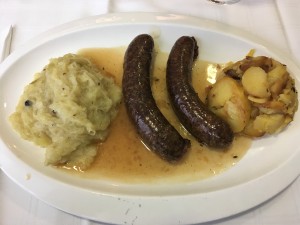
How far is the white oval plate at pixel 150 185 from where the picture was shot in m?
1.71

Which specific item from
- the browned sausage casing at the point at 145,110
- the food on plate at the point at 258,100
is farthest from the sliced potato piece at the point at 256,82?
the browned sausage casing at the point at 145,110

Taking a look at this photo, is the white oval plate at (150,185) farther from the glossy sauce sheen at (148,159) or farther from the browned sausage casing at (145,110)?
the browned sausage casing at (145,110)

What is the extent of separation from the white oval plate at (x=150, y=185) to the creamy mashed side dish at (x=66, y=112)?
0.30 ft

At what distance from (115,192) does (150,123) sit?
418 millimetres

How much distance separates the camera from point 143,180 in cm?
191

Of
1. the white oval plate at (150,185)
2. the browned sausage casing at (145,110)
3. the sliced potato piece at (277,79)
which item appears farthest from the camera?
the sliced potato piece at (277,79)

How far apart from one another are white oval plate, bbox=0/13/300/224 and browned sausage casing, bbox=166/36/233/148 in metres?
0.21

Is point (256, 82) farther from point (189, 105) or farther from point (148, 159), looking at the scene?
point (148, 159)

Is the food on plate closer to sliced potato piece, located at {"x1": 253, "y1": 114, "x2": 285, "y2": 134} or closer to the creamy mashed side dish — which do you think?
sliced potato piece, located at {"x1": 253, "y1": 114, "x2": 285, "y2": 134}

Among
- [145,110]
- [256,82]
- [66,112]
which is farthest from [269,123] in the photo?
[66,112]

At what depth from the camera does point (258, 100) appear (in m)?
1.95

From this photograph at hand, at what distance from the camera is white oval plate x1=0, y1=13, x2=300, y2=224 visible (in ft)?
5.60

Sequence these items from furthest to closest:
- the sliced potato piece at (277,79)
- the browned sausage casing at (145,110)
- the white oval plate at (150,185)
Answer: the sliced potato piece at (277,79), the browned sausage casing at (145,110), the white oval plate at (150,185)

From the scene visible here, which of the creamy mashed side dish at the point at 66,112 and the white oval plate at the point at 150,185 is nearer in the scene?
the white oval plate at the point at 150,185
